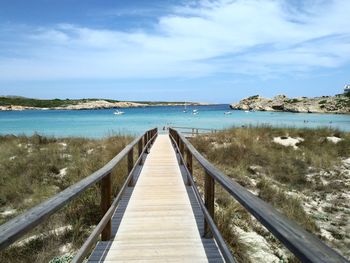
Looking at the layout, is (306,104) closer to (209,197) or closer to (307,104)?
(307,104)

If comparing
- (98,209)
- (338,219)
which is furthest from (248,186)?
(98,209)

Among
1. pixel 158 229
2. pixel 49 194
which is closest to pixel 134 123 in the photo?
pixel 49 194

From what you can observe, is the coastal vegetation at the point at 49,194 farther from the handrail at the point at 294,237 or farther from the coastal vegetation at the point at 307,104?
the coastal vegetation at the point at 307,104

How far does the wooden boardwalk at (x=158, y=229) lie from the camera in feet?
12.7

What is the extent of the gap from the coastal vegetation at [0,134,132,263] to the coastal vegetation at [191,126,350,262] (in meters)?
2.23

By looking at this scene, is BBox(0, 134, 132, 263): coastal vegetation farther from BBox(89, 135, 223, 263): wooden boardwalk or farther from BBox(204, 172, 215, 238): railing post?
BBox(204, 172, 215, 238): railing post

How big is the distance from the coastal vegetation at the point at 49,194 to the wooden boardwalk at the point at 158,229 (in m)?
0.69

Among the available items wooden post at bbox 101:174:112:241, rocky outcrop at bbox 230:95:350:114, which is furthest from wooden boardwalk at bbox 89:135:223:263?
rocky outcrop at bbox 230:95:350:114

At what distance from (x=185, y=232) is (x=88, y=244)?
5.58 ft

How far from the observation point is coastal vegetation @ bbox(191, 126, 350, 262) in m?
6.16

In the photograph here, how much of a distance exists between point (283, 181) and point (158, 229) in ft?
25.4

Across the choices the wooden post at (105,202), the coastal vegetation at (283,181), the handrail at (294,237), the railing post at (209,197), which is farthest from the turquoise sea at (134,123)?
the handrail at (294,237)

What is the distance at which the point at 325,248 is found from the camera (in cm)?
153

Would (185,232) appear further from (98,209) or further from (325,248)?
(325,248)
